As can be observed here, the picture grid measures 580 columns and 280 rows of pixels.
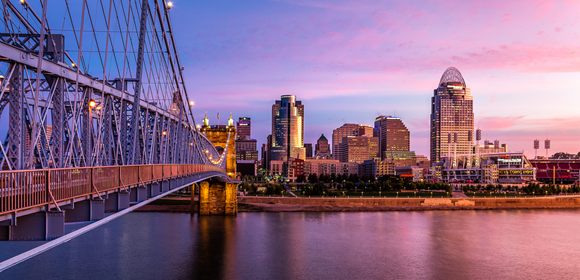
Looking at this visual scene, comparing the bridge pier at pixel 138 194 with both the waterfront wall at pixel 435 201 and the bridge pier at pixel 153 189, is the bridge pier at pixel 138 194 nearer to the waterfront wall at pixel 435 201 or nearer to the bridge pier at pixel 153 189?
the bridge pier at pixel 153 189

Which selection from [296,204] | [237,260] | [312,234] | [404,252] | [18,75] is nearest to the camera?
[18,75]

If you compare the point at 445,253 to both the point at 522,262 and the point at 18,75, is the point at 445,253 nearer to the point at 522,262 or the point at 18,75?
the point at 522,262

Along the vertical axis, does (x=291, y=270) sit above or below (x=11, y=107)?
below

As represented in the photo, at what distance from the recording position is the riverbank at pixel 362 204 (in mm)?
72875

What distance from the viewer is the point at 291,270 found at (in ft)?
119

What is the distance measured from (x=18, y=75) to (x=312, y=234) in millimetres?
41516

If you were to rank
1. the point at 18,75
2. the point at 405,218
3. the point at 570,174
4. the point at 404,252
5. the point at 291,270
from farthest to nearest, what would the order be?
the point at 570,174
the point at 405,218
the point at 404,252
the point at 291,270
the point at 18,75

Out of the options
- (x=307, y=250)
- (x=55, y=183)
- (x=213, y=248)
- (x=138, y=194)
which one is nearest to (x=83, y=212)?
(x=55, y=183)

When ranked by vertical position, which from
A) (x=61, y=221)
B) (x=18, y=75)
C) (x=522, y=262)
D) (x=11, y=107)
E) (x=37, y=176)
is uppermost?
(x=18, y=75)

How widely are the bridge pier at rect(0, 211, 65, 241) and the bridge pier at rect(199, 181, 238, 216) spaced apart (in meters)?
53.5

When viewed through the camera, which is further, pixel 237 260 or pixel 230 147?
pixel 230 147

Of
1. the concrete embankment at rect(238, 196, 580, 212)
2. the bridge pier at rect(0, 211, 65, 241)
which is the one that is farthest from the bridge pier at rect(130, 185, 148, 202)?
the concrete embankment at rect(238, 196, 580, 212)

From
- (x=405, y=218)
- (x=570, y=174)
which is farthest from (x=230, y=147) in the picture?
(x=570, y=174)

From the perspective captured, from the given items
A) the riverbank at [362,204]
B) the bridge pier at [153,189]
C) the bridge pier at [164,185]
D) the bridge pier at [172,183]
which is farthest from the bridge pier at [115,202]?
the riverbank at [362,204]
